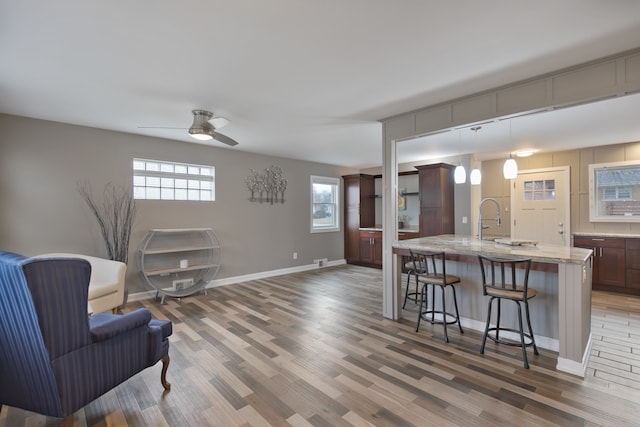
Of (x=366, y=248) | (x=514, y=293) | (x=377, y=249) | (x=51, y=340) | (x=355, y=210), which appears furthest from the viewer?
(x=355, y=210)

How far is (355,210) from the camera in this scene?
297 inches

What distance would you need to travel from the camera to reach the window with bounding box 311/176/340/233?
713 centimetres

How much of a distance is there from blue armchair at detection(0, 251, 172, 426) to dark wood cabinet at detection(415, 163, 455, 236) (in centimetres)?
542

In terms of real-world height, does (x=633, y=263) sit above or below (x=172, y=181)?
below

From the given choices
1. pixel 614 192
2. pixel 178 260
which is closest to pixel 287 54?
pixel 178 260

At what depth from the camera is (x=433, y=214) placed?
19.6ft

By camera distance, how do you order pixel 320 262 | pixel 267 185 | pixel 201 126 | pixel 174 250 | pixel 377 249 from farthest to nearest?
pixel 320 262
pixel 377 249
pixel 267 185
pixel 174 250
pixel 201 126

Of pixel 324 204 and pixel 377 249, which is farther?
pixel 324 204

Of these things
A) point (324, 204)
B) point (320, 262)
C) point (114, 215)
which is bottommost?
point (320, 262)

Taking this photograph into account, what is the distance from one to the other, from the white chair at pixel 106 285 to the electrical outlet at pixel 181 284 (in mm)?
1105

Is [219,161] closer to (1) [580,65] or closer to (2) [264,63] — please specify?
(2) [264,63]

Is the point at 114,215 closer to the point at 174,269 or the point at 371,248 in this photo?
the point at 174,269

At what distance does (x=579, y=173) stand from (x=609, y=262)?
1643 mm

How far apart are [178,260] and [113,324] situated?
328 centimetres
